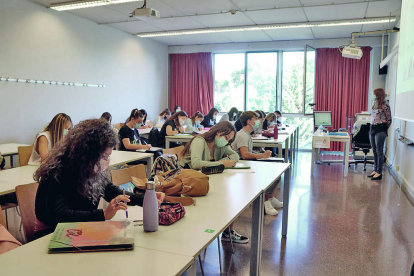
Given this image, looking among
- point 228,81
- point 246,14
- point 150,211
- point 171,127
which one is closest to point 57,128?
point 150,211

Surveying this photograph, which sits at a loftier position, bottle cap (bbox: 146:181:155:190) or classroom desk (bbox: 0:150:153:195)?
bottle cap (bbox: 146:181:155:190)

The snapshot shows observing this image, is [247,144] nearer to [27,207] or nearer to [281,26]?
[27,207]

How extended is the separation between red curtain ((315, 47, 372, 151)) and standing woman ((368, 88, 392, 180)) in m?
3.06

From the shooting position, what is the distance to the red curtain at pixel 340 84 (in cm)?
866

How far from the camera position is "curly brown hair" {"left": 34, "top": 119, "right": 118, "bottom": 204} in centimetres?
164

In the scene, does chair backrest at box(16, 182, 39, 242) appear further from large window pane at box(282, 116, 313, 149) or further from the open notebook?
large window pane at box(282, 116, 313, 149)

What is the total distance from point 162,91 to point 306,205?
21.7ft

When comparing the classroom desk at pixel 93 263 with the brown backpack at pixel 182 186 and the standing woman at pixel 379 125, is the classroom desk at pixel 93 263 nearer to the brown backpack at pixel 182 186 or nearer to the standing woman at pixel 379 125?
the brown backpack at pixel 182 186

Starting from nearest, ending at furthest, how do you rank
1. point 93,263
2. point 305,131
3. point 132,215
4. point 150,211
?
point 93,263 < point 150,211 < point 132,215 < point 305,131

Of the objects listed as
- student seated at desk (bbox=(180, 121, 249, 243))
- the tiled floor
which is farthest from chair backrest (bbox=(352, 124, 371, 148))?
student seated at desk (bbox=(180, 121, 249, 243))

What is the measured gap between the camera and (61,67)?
6.42m

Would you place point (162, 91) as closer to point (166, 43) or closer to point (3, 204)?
point (166, 43)

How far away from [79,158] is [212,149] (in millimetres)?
1777

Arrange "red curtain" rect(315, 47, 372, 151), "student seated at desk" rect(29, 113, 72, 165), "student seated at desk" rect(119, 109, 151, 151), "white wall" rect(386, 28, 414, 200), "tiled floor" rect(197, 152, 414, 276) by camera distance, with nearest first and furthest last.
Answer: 1. "tiled floor" rect(197, 152, 414, 276)
2. "student seated at desk" rect(29, 113, 72, 165)
3. "student seated at desk" rect(119, 109, 151, 151)
4. "white wall" rect(386, 28, 414, 200)
5. "red curtain" rect(315, 47, 372, 151)
